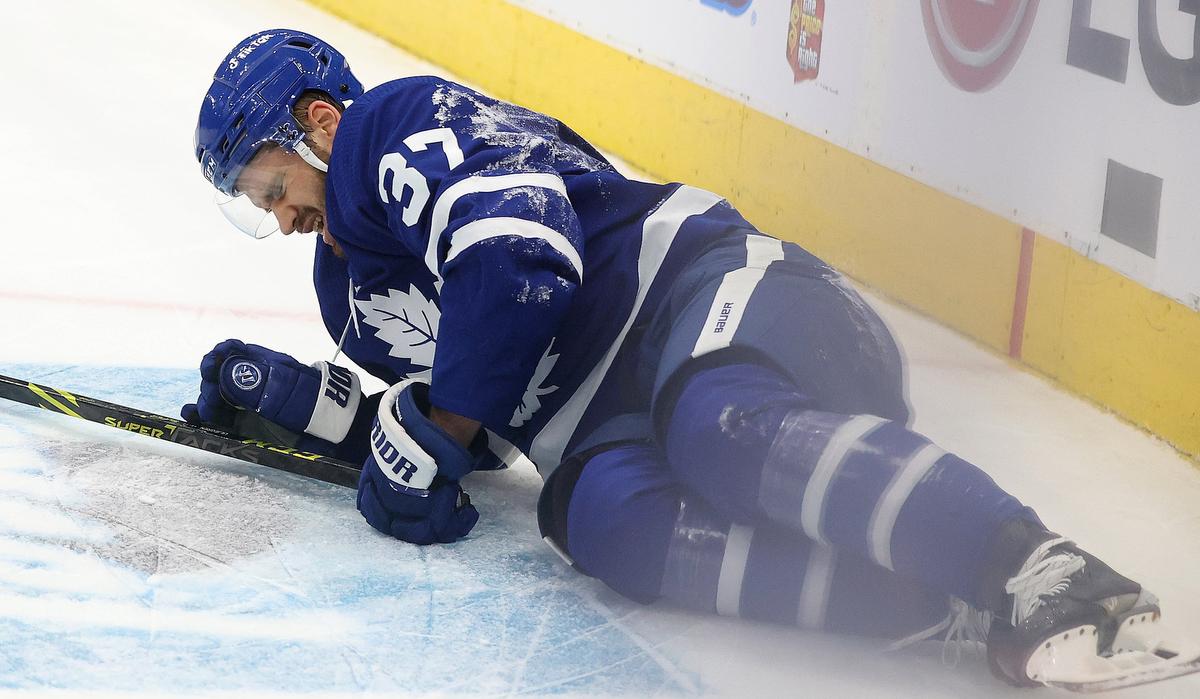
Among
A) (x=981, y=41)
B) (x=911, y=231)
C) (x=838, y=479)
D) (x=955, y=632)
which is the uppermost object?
(x=981, y=41)

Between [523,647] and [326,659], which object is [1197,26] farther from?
[326,659]

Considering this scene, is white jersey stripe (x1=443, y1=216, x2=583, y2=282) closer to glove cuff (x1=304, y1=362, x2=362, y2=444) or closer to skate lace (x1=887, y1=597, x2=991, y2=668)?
glove cuff (x1=304, y1=362, x2=362, y2=444)

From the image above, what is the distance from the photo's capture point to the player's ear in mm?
1520

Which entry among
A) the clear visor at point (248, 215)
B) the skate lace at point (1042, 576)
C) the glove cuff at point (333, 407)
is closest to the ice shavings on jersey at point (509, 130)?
the clear visor at point (248, 215)

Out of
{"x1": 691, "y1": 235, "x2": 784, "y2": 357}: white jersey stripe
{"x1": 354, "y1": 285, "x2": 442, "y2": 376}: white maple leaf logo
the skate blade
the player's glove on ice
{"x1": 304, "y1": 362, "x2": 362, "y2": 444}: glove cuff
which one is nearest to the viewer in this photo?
the skate blade

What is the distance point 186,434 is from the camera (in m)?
1.66

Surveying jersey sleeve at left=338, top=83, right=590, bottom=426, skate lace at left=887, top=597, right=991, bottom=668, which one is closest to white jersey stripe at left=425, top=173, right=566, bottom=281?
jersey sleeve at left=338, top=83, right=590, bottom=426

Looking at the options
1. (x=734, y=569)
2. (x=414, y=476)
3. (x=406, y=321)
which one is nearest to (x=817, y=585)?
(x=734, y=569)

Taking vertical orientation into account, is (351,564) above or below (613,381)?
below

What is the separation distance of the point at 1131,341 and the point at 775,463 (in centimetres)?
71

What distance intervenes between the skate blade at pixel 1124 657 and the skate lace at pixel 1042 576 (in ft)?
0.11

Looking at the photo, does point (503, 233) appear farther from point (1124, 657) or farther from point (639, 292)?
point (1124, 657)

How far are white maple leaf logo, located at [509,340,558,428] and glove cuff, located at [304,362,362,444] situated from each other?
0.76ft

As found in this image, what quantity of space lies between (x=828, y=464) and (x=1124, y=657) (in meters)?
0.26
